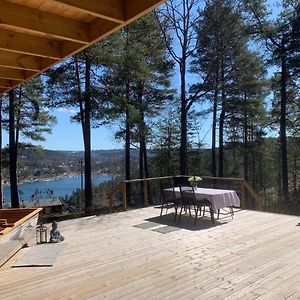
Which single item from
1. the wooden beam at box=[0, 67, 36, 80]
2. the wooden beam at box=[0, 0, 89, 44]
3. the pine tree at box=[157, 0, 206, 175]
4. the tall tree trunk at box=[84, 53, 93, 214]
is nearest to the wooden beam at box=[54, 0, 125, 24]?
the wooden beam at box=[0, 0, 89, 44]

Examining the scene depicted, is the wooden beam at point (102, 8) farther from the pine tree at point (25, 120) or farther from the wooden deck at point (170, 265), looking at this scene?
the pine tree at point (25, 120)

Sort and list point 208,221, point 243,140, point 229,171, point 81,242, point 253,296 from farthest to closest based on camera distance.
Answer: point 229,171, point 243,140, point 208,221, point 81,242, point 253,296

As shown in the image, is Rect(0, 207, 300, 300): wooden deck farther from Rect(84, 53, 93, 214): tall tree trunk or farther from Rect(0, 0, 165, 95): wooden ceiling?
Rect(84, 53, 93, 214): tall tree trunk

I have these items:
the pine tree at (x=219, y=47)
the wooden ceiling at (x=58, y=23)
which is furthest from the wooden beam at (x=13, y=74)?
the pine tree at (x=219, y=47)

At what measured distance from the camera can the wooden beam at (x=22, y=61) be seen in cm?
393

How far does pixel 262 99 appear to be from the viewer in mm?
16984

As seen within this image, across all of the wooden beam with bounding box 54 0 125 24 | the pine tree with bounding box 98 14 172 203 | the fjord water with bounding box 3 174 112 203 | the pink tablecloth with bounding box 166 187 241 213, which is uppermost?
the pine tree with bounding box 98 14 172 203

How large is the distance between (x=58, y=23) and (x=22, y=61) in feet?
4.14

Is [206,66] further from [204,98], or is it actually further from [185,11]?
[185,11]

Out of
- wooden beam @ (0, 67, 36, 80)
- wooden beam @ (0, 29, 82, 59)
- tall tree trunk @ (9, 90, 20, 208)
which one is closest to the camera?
wooden beam @ (0, 29, 82, 59)

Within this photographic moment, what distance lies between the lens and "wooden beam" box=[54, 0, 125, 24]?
246 centimetres

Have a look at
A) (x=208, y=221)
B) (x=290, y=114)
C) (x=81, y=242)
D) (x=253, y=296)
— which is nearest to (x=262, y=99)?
(x=290, y=114)

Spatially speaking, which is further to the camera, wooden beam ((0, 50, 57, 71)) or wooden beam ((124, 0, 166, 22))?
wooden beam ((0, 50, 57, 71))

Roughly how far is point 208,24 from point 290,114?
6.32 metres
